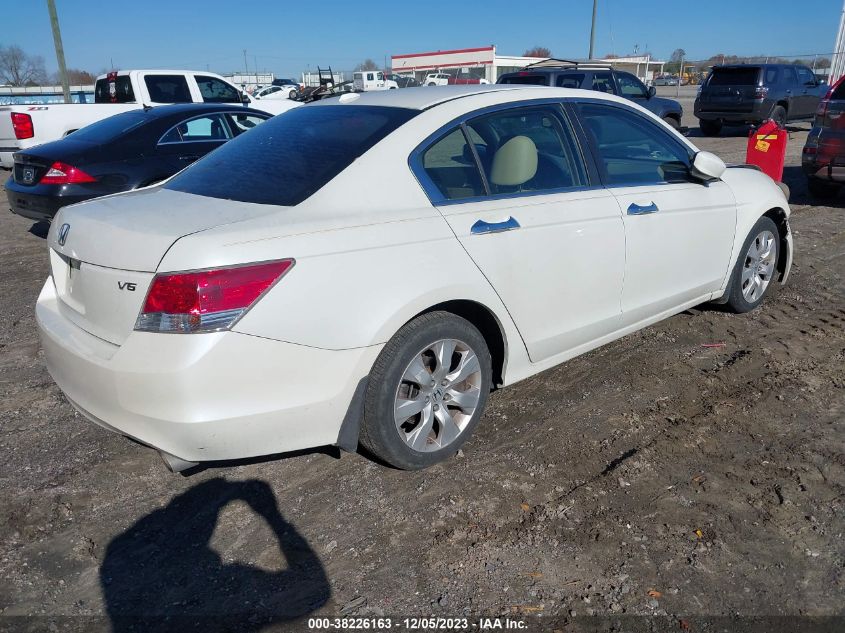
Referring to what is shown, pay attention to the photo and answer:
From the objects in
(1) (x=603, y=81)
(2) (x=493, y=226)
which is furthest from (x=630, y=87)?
(2) (x=493, y=226)

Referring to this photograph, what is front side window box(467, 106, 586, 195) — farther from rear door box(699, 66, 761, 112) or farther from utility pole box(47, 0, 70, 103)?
utility pole box(47, 0, 70, 103)

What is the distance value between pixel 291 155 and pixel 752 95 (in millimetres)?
17118

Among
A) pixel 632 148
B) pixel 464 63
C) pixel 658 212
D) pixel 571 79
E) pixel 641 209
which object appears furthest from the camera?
pixel 464 63

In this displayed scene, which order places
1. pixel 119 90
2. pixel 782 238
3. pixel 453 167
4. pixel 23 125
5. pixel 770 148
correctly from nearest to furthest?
pixel 453 167, pixel 782 238, pixel 770 148, pixel 23 125, pixel 119 90

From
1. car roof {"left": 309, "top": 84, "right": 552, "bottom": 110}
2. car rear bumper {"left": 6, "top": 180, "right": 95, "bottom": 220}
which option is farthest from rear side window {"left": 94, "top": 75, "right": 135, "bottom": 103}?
car roof {"left": 309, "top": 84, "right": 552, "bottom": 110}

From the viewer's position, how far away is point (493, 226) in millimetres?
3242

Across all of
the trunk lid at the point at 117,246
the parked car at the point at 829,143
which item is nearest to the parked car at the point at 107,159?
the trunk lid at the point at 117,246

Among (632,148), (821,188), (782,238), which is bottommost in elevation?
(821,188)

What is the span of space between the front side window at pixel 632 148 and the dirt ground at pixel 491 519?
1225 mm

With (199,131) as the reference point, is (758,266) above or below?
below

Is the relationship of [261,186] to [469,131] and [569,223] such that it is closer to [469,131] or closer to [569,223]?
[469,131]

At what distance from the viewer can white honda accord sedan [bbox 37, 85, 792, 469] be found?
258 centimetres

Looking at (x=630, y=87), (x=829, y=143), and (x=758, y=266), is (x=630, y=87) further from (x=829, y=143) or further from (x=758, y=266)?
(x=758, y=266)

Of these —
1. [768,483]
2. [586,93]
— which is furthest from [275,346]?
[586,93]
